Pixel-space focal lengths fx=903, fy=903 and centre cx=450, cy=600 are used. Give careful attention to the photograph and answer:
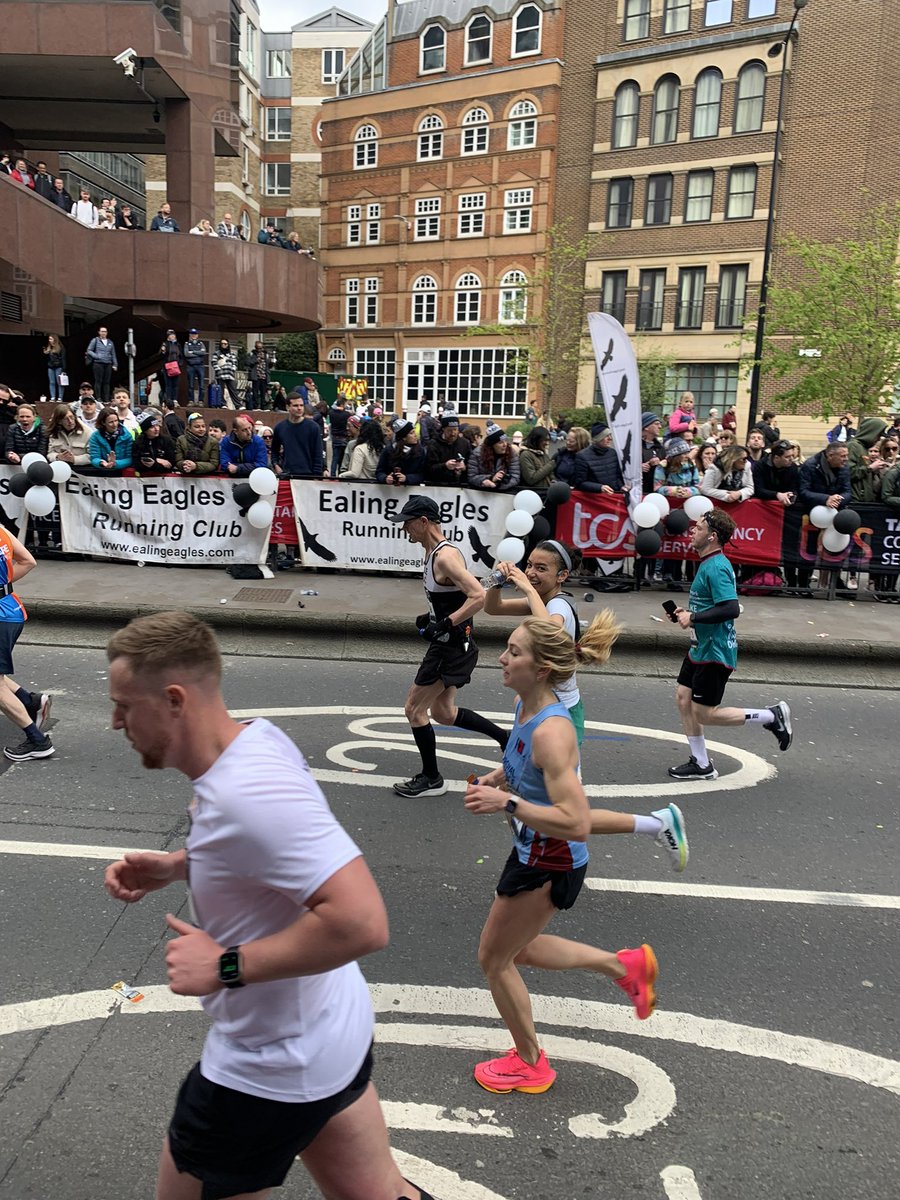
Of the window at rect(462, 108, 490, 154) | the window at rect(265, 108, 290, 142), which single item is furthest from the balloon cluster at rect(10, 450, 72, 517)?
the window at rect(265, 108, 290, 142)

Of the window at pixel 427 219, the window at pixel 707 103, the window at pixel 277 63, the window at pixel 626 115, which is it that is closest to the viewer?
the window at pixel 707 103

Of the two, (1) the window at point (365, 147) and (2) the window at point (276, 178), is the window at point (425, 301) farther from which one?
(2) the window at point (276, 178)

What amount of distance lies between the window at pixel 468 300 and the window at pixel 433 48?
11.0m

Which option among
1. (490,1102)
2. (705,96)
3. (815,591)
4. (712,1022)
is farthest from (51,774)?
(705,96)

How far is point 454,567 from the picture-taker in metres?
5.69

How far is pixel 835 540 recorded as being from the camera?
445 inches

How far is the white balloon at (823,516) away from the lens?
11.2 meters

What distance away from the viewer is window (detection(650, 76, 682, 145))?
1542 inches

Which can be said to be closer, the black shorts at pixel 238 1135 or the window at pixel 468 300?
the black shorts at pixel 238 1135

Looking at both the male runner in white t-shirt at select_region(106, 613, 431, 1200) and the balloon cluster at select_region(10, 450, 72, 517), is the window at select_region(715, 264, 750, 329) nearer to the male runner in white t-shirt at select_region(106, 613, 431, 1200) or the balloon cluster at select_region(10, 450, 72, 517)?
the balloon cluster at select_region(10, 450, 72, 517)

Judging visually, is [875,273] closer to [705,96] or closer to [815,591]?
[815,591]

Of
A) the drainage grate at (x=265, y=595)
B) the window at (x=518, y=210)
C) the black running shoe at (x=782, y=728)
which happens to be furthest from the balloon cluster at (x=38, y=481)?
the window at (x=518, y=210)

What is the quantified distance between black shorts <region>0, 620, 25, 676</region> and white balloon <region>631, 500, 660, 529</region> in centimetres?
731

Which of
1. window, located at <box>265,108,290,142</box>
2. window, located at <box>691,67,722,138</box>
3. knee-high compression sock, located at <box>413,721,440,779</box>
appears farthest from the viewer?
window, located at <box>265,108,290,142</box>
